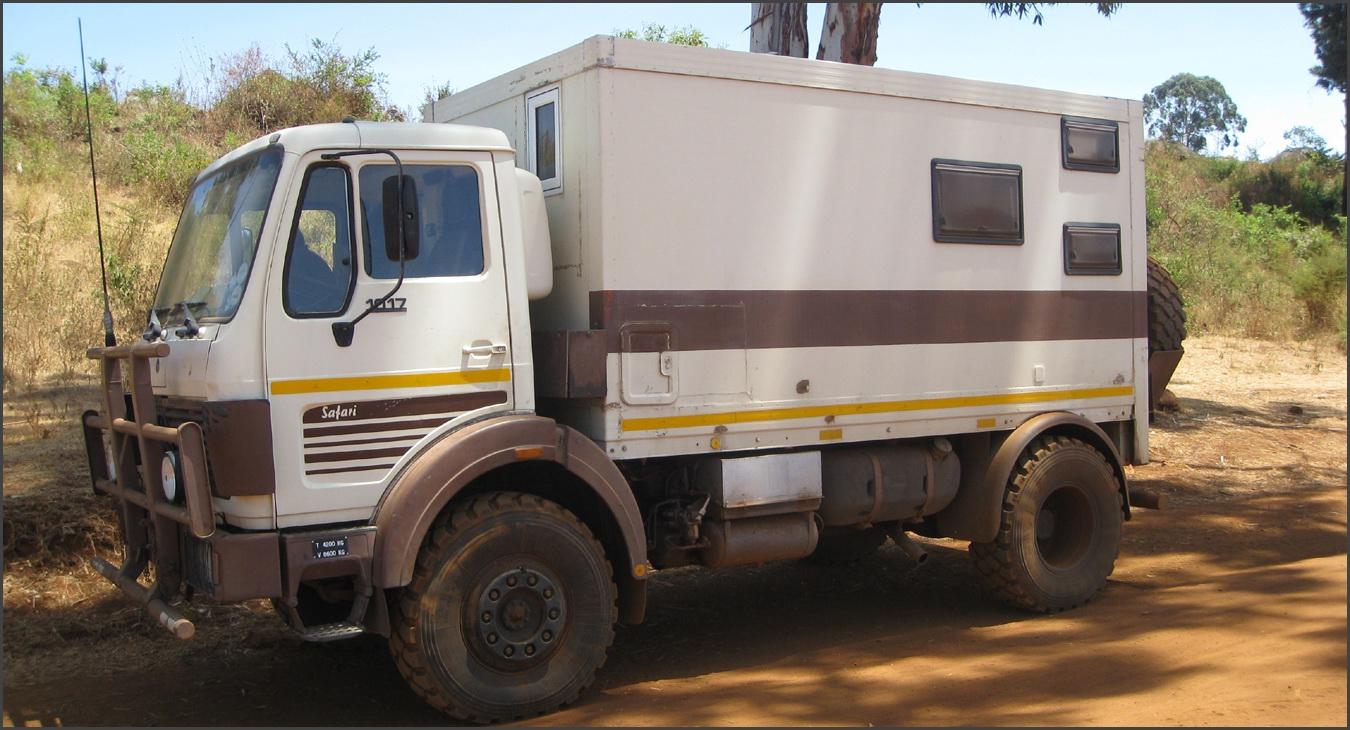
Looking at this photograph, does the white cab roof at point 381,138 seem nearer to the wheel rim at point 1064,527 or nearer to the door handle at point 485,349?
the door handle at point 485,349

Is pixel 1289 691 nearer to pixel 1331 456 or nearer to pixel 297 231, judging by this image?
pixel 297 231

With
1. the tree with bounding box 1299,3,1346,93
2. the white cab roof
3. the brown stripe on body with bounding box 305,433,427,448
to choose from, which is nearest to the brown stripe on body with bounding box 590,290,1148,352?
the white cab roof

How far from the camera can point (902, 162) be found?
6992mm

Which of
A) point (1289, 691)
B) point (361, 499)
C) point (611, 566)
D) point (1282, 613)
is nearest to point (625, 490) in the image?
point (611, 566)

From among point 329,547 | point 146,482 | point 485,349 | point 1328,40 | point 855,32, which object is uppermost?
point 1328,40

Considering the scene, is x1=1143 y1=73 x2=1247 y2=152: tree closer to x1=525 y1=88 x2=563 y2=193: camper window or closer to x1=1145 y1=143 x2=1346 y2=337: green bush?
x1=1145 y1=143 x2=1346 y2=337: green bush

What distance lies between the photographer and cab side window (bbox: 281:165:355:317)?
17.4ft

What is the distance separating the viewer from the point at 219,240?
5.65 m

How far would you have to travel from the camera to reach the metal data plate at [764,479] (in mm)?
6375

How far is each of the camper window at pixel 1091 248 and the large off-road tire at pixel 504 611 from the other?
386 centimetres

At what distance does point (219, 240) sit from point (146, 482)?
1193 millimetres

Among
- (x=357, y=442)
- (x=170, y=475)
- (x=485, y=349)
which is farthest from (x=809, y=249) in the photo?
(x=170, y=475)

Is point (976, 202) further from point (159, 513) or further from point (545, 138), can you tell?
point (159, 513)

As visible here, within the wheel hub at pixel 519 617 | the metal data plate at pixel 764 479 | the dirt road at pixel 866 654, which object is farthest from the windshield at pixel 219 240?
the metal data plate at pixel 764 479
